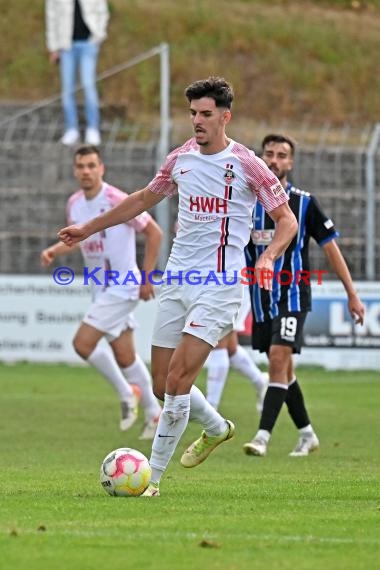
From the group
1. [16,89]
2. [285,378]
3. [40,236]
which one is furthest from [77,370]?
[16,89]

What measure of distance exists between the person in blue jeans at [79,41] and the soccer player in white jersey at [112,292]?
923 centimetres

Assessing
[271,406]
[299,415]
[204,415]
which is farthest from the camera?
[299,415]

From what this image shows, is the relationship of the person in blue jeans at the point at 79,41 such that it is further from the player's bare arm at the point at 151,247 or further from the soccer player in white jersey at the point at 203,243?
the soccer player in white jersey at the point at 203,243

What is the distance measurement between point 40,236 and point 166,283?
1379cm

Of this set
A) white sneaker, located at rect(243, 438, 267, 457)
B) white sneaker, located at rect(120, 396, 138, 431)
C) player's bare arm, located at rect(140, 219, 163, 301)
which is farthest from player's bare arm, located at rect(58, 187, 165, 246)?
white sneaker, located at rect(120, 396, 138, 431)

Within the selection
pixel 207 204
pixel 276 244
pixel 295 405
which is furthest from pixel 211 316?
pixel 295 405

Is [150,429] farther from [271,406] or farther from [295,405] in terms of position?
[271,406]

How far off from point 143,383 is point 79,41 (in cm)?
1060

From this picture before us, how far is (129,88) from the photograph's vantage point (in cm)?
3075

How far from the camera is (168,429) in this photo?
8289 millimetres

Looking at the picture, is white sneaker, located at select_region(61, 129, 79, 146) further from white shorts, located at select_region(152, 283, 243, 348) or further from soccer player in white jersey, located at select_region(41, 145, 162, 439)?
white shorts, located at select_region(152, 283, 243, 348)

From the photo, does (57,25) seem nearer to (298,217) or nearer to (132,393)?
(132,393)

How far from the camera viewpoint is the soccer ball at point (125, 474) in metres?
7.98

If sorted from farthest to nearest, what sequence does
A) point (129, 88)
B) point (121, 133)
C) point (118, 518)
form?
1. point (129, 88)
2. point (121, 133)
3. point (118, 518)
